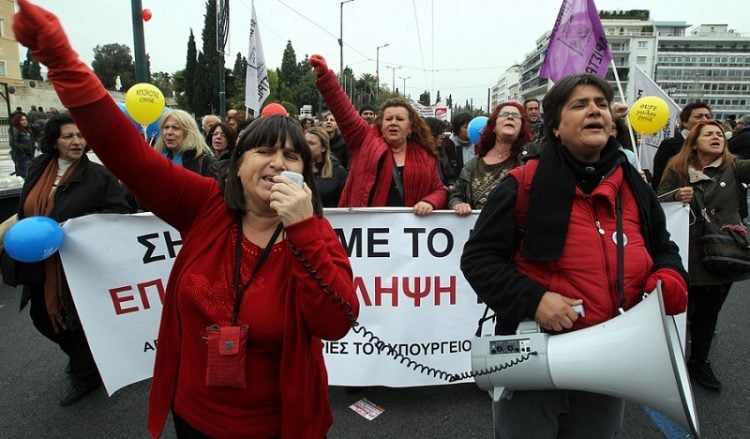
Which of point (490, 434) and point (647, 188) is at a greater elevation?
point (647, 188)

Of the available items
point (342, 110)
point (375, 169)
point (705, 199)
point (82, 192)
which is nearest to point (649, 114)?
point (705, 199)

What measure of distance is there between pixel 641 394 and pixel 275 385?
1.13m

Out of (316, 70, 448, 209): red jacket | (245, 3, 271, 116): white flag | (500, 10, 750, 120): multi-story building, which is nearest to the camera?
(316, 70, 448, 209): red jacket

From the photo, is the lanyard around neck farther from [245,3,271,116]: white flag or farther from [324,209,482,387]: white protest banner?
[245,3,271,116]: white flag

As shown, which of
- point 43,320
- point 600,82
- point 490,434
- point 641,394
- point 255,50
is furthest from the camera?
point 255,50

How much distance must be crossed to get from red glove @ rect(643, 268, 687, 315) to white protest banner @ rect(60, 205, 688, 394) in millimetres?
1705

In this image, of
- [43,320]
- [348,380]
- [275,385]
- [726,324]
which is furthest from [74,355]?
[726,324]

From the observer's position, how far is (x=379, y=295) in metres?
3.33

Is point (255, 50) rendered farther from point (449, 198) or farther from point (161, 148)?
point (449, 198)

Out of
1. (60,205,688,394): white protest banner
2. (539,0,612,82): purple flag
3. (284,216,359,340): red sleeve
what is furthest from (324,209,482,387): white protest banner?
(284,216,359,340): red sleeve

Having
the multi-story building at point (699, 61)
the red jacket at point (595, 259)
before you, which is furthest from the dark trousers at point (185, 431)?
the multi-story building at point (699, 61)

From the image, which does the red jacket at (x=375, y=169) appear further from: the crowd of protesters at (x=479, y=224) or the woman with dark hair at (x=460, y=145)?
the woman with dark hair at (x=460, y=145)

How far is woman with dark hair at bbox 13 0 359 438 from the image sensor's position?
140 cm

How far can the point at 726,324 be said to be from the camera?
466 cm
